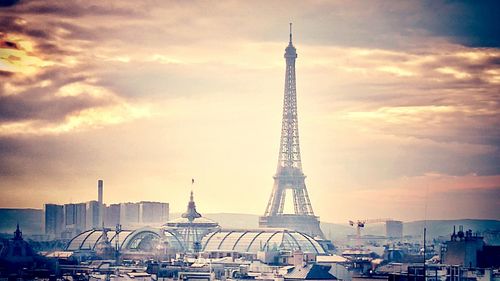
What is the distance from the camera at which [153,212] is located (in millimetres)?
139875

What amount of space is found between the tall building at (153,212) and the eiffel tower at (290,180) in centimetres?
1560

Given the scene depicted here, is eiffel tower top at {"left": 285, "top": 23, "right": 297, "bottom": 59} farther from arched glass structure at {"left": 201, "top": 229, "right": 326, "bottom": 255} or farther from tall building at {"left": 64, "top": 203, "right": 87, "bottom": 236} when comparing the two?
tall building at {"left": 64, "top": 203, "right": 87, "bottom": 236}

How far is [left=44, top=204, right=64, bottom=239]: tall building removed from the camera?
129375 millimetres

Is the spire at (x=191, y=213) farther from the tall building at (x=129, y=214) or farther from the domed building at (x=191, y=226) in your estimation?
the tall building at (x=129, y=214)

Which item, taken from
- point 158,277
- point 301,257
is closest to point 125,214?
point 301,257

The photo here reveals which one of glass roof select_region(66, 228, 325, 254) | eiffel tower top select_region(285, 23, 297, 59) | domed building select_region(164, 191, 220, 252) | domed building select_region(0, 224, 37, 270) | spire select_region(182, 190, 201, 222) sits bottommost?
domed building select_region(0, 224, 37, 270)

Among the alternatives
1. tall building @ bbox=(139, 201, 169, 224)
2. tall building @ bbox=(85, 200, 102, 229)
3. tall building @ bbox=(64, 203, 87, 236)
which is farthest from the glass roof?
tall building @ bbox=(139, 201, 169, 224)

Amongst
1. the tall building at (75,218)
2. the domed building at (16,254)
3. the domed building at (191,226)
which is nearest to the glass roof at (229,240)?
the domed building at (191,226)

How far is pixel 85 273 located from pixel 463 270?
2025 cm

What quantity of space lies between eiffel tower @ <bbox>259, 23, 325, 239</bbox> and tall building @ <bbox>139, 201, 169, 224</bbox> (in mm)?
15599

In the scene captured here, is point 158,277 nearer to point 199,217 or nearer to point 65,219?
point 199,217

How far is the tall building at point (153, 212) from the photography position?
139 meters

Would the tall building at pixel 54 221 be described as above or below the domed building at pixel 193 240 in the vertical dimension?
above

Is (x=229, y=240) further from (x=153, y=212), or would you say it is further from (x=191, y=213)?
(x=153, y=212)
